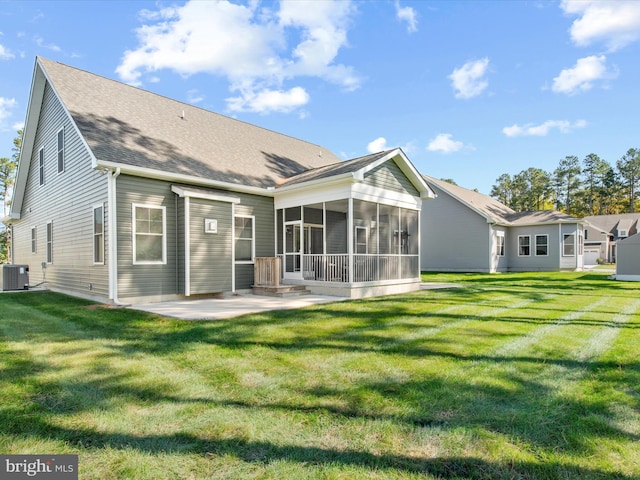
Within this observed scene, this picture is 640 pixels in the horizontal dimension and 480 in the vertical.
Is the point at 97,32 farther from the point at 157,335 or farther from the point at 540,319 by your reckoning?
the point at 540,319

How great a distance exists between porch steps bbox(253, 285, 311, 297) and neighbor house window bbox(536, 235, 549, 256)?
721 inches

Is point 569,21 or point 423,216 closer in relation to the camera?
point 569,21

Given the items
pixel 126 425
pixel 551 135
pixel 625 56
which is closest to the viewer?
pixel 126 425

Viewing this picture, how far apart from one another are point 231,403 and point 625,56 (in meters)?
18.7

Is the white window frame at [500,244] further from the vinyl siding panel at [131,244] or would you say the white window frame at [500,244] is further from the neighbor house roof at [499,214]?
the vinyl siding panel at [131,244]

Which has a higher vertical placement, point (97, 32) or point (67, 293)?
point (97, 32)

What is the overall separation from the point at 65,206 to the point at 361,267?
31.5ft

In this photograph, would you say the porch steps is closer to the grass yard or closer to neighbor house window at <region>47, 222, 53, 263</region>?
the grass yard

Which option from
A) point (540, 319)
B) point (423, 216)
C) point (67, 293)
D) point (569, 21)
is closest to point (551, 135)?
point (423, 216)

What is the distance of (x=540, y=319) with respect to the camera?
22.5 ft

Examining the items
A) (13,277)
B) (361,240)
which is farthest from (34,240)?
(361,240)

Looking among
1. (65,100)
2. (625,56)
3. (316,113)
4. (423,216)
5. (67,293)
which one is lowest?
(67,293)

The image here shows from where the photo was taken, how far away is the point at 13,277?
12.7 meters

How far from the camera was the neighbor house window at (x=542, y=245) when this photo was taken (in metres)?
22.2
